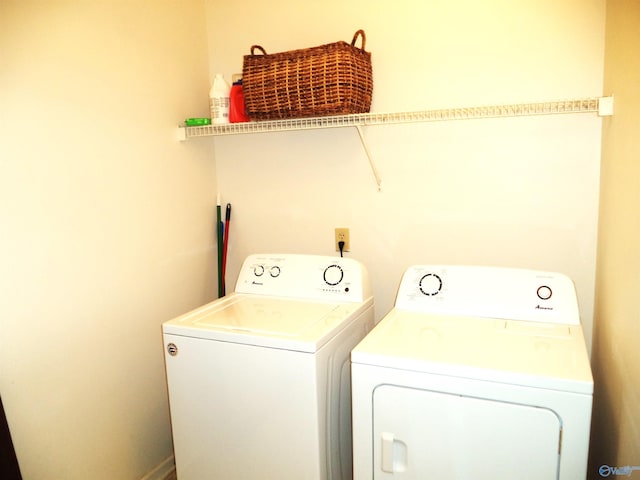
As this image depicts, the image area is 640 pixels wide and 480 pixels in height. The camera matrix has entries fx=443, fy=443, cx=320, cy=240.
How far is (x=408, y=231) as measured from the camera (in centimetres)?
212

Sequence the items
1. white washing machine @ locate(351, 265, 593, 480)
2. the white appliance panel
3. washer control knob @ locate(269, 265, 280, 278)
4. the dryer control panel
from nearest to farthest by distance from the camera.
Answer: white washing machine @ locate(351, 265, 593, 480)
the white appliance panel
the dryer control panel
washer control knob @ locate(269, 265, 280, 278)

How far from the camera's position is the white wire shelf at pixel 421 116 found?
5.32ft

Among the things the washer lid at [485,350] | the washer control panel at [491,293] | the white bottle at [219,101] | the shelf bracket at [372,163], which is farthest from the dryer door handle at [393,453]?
the white bottle at [219,101]

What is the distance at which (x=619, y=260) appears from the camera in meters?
1.39

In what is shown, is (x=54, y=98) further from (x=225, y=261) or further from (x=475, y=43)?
(x=475, y=43)

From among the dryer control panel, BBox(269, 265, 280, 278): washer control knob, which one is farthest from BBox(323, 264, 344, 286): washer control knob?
BBox(269, 265, 280, 278): washer control knob

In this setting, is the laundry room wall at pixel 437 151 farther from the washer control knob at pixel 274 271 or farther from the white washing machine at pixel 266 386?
the white washing machine at pixel 266 386

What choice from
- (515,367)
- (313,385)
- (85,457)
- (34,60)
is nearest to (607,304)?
(515,367)

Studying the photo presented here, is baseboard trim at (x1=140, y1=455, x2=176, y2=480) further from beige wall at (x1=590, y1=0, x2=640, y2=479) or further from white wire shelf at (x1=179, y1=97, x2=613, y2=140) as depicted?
beige wall at (x1=590, y1=0, x2=640, y2=479)

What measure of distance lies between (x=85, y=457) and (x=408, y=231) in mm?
1672

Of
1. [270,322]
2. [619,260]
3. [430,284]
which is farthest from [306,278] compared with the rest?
[619,260]

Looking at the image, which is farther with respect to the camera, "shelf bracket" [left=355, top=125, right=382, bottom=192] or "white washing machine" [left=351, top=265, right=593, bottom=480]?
"shelf bracket" [left=355, top=125, right=382, bottom=192]

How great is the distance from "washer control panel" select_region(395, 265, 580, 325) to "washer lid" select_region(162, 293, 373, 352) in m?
0.25

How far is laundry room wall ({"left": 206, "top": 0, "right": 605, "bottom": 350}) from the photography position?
1.80m
